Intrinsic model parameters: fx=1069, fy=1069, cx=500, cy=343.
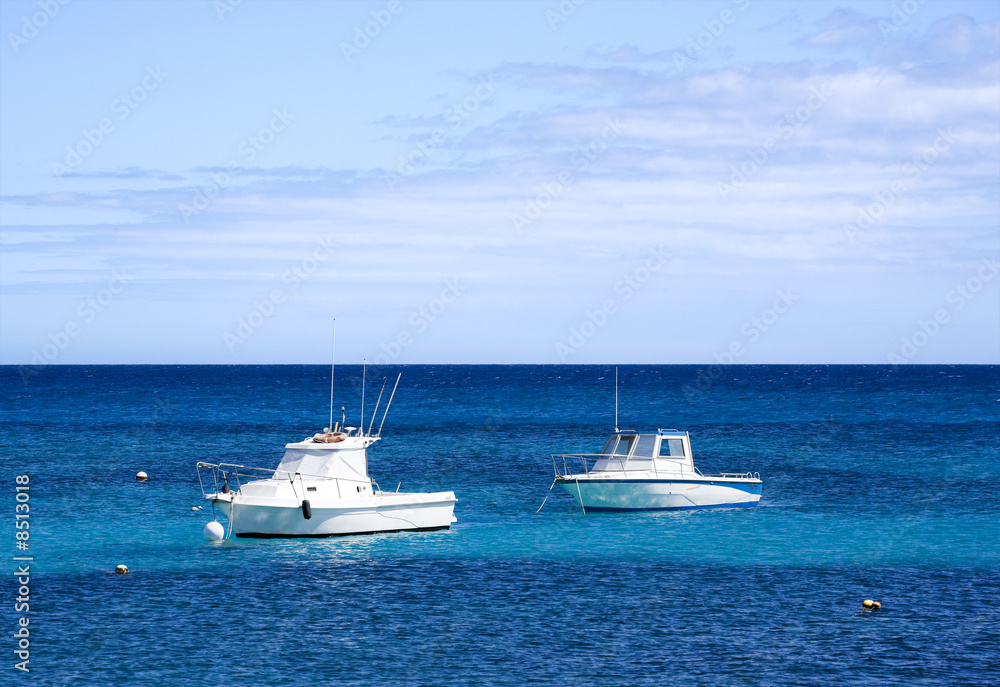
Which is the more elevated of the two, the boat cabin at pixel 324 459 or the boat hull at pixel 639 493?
the boat cabin at pixel 324 459

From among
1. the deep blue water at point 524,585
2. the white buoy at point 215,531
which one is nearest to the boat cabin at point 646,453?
the deep blue water at point 524,585

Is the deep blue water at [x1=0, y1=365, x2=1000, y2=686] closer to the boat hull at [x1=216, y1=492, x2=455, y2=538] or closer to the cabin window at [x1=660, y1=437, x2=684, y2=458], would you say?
the boat hull at [x1=216, y1=492, x2=455, y2=538]

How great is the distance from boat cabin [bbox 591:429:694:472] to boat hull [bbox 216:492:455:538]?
9270mm

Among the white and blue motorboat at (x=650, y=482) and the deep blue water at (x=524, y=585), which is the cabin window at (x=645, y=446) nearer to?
the white and blue motorboat at (x=650, y=482)

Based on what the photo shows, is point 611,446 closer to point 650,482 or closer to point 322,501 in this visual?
point 650,482

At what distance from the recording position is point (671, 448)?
44.9 m

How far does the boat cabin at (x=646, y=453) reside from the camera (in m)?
44.0

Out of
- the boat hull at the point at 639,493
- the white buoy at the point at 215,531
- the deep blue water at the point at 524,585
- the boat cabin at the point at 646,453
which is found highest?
the boat cabin at the point at 646,453

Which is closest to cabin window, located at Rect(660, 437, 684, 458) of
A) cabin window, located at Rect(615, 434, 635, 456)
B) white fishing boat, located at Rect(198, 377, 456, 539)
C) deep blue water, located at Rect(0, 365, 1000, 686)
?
cabin window, located at Rect(615, 434, 635, 456)

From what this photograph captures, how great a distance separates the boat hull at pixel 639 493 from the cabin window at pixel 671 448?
1.85m

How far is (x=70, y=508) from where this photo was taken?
140 ft

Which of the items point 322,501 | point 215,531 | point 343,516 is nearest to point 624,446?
point 343,516

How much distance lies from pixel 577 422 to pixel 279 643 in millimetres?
75412

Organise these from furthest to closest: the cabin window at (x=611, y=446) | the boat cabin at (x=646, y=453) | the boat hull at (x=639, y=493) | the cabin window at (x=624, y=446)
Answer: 1. the cabin window at (x=611, y=446)
2. the cabin window at (x=624, y=446)
3. the boat cabin at (x=646, y=453)
4. the boat hull at (x=639, y=493)
